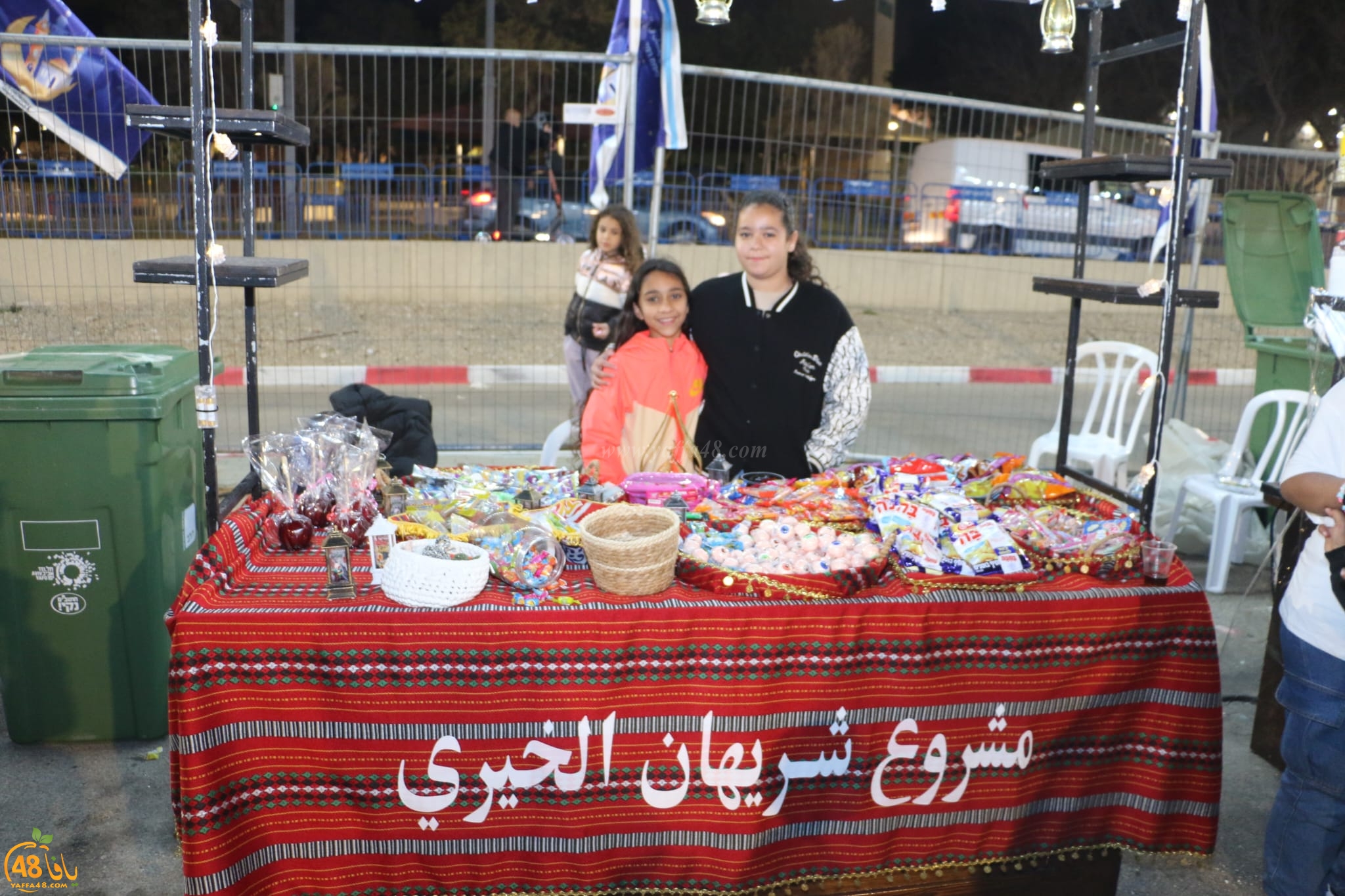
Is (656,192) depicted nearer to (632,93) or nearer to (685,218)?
(632,93)

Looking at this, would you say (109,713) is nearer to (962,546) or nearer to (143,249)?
(962,546)

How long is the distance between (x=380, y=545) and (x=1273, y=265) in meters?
5.49

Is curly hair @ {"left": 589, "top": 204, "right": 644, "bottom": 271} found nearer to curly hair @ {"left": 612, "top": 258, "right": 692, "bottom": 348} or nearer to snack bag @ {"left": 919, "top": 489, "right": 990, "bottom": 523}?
curly hair @ {"left": 612, "top": 258, "right": 692, "bottom": 348}

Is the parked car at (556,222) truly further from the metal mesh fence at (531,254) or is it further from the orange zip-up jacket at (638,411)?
the orange zip-up jacket at (638,411)

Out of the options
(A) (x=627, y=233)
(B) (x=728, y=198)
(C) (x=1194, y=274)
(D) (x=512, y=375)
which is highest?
(B) (x=728, y=198)

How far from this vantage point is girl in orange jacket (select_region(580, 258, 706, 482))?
12.2 feet

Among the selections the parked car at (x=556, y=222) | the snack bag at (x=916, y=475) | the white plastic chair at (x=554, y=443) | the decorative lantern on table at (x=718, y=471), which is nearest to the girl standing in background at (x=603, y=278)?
the white plastic chair at (x=554, y=443)

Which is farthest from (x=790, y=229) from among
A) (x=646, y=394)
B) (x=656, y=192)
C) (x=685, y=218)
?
(x=685, y=218)

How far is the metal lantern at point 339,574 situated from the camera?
258cm

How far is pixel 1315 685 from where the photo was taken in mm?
2711

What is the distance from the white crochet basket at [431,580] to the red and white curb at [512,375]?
619cm

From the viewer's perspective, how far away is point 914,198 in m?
9.91

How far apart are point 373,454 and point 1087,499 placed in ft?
7.00

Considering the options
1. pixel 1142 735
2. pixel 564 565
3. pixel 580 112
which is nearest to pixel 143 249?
pixel 580 112
